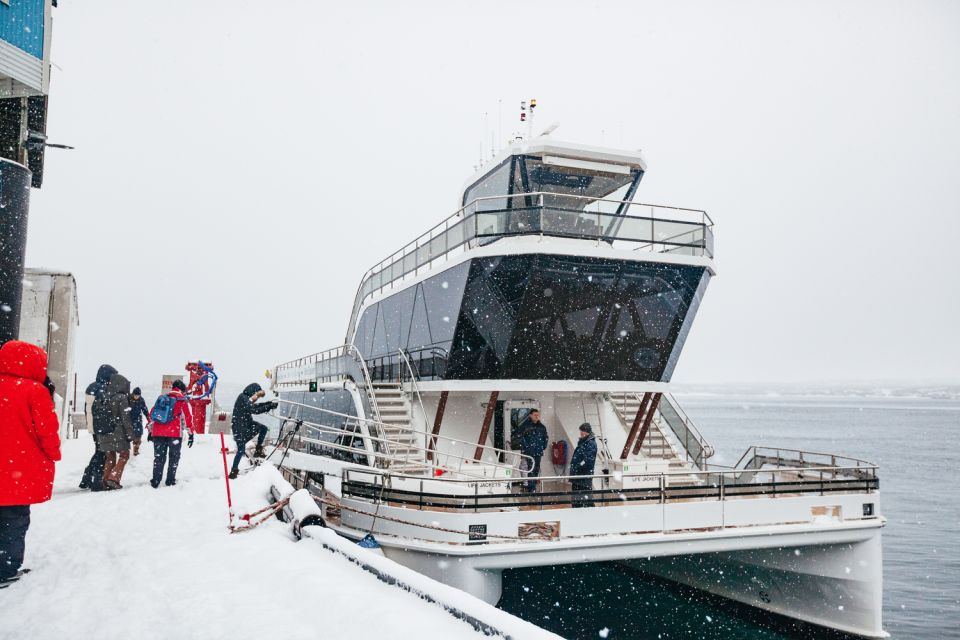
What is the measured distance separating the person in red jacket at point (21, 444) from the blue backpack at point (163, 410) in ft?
14.3

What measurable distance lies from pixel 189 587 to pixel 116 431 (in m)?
4.82

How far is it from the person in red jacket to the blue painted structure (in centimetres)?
1459

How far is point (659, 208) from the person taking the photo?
12.7 m

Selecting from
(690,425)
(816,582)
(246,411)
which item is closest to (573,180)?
(690,425)

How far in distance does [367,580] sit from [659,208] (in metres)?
9.26

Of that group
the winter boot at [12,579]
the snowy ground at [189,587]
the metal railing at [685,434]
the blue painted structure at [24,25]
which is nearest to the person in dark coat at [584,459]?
the snowy ground at [189,587]

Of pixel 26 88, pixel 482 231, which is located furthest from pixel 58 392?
pixel 482 231

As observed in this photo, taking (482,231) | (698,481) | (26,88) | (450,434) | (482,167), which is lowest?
(698,481)

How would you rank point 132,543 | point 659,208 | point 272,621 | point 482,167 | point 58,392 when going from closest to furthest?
point 272,621 → point 132,543 → point 659,208 → point 482,167 → point 58,392

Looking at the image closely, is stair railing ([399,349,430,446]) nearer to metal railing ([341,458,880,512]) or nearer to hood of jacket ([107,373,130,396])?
metal railing ([341,458,880,512])

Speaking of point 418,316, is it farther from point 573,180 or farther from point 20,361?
point 20,361

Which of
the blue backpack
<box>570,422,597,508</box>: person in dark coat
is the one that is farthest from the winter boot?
<box>570,422,597,508</box>: person in dark coat

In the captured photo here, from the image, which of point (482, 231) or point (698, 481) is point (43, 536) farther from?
point (698, 481)

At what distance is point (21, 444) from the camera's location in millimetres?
5129
